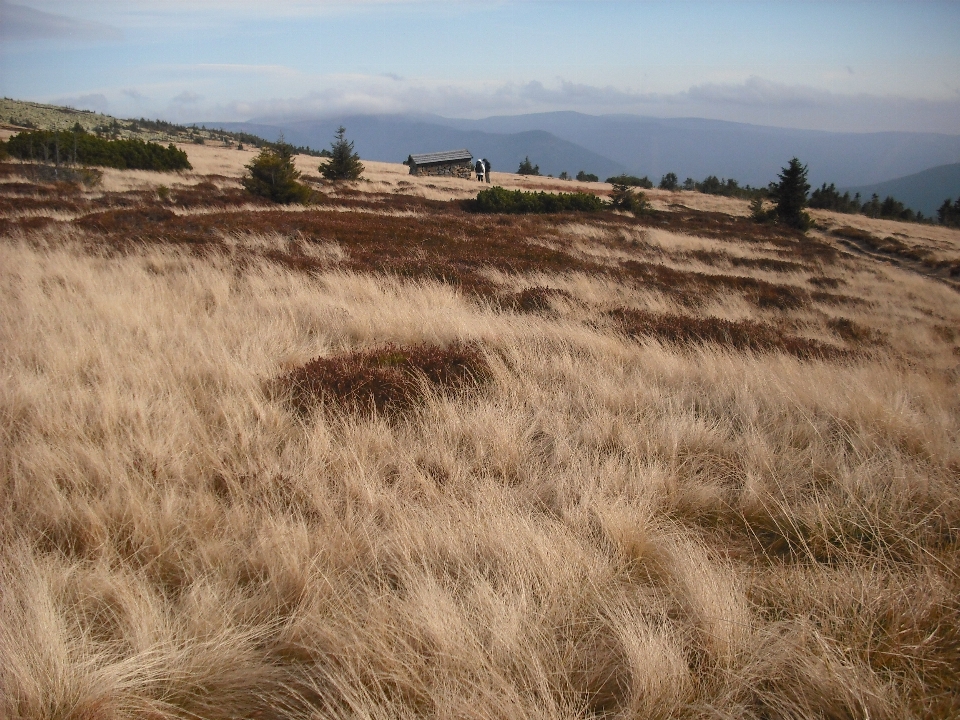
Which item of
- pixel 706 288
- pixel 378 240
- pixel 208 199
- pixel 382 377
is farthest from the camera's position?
pixel 208 199

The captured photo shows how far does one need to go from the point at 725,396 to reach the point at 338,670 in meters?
3.82

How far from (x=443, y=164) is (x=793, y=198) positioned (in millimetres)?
33142

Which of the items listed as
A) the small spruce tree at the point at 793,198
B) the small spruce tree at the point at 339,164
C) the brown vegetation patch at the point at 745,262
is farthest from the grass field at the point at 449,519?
the small spruce tree at the point at 793,198

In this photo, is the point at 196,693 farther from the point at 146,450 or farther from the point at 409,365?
the point at 409,365

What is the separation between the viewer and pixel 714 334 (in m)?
6.90

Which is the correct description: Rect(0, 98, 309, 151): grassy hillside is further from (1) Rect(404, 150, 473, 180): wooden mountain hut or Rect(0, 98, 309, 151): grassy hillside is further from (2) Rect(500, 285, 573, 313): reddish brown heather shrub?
(2) Rect(500, 285, 573, 313): reddish brown heather shrub

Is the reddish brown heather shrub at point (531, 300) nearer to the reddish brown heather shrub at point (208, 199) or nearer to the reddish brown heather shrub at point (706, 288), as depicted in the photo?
Answer: the reddish brown heather shrub at point (706, 288)

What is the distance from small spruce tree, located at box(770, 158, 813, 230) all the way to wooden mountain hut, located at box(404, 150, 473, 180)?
30481mm

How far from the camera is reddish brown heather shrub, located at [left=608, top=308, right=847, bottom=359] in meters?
6.53

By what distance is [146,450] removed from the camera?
2877 mm

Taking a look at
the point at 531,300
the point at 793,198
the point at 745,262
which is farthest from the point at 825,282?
the point at 793,198

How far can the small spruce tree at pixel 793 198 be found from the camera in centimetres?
3248

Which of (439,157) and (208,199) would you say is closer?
(208,199)

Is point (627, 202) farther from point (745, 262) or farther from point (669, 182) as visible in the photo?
point (669, 182)
